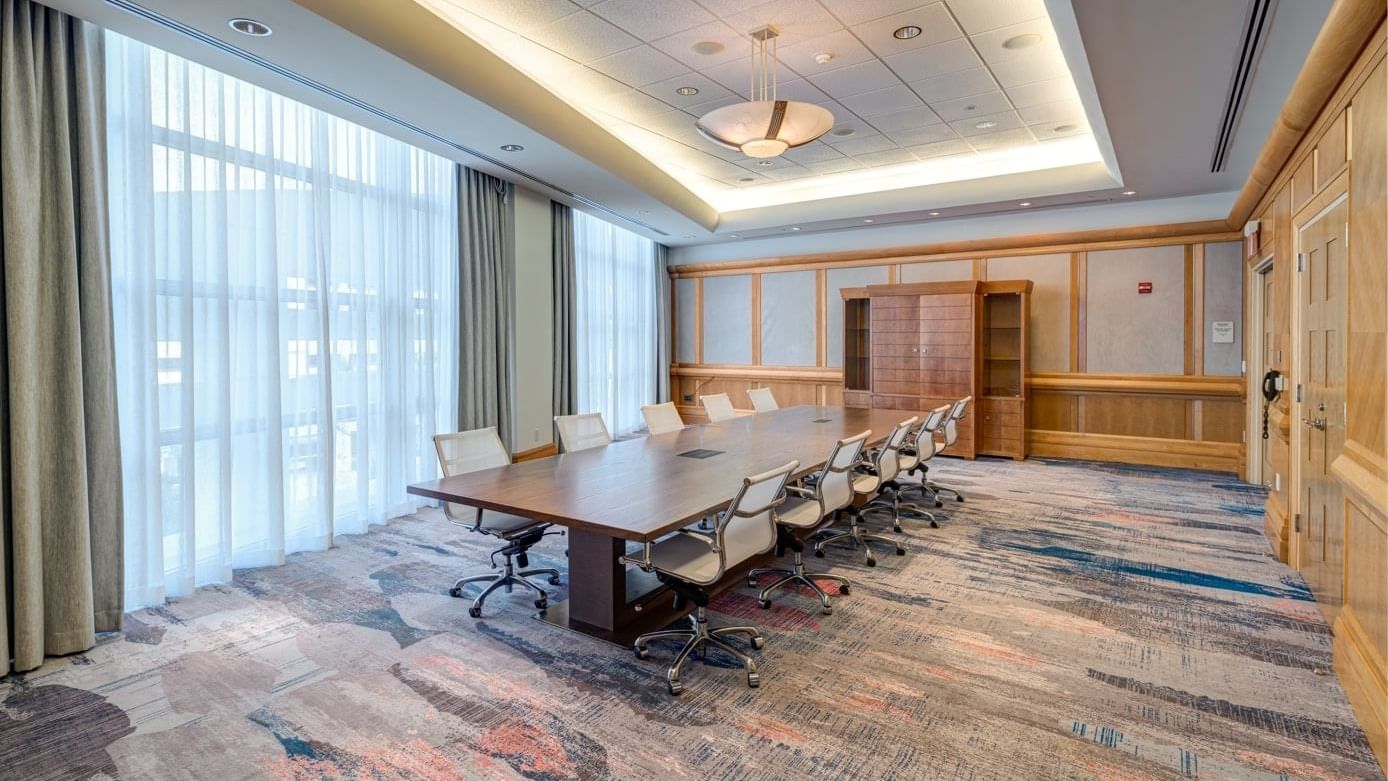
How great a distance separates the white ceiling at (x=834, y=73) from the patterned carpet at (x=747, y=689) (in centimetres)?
320

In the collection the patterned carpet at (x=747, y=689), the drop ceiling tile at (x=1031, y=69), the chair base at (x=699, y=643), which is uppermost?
the drop ceiling tile at (x=1031, y=69)

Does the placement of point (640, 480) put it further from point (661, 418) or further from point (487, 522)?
point (661, 418)

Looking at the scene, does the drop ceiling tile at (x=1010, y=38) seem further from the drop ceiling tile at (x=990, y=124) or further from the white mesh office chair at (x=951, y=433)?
the white mesh office chair at (x=951, y=433)

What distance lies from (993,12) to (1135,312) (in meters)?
4.78

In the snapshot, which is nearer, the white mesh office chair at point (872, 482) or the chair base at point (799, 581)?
the chair base at point (799, 581)

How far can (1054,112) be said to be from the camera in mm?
5375

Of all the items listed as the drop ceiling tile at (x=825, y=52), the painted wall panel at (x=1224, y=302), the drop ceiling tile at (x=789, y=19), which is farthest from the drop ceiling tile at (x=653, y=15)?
the painted wall panel at (x=1224, y=302)

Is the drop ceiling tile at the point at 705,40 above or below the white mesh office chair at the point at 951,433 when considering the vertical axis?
above

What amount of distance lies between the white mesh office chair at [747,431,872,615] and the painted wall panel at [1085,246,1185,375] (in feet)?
17.1

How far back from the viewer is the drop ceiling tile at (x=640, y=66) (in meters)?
4.28

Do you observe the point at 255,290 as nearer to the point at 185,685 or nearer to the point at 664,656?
the point at 185,685

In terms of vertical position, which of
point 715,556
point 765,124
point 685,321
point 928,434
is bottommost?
point 715,556

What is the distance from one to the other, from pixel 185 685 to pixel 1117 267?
27.5 feet

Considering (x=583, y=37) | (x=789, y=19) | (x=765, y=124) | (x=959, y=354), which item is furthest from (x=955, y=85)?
(x=959, y=354)
